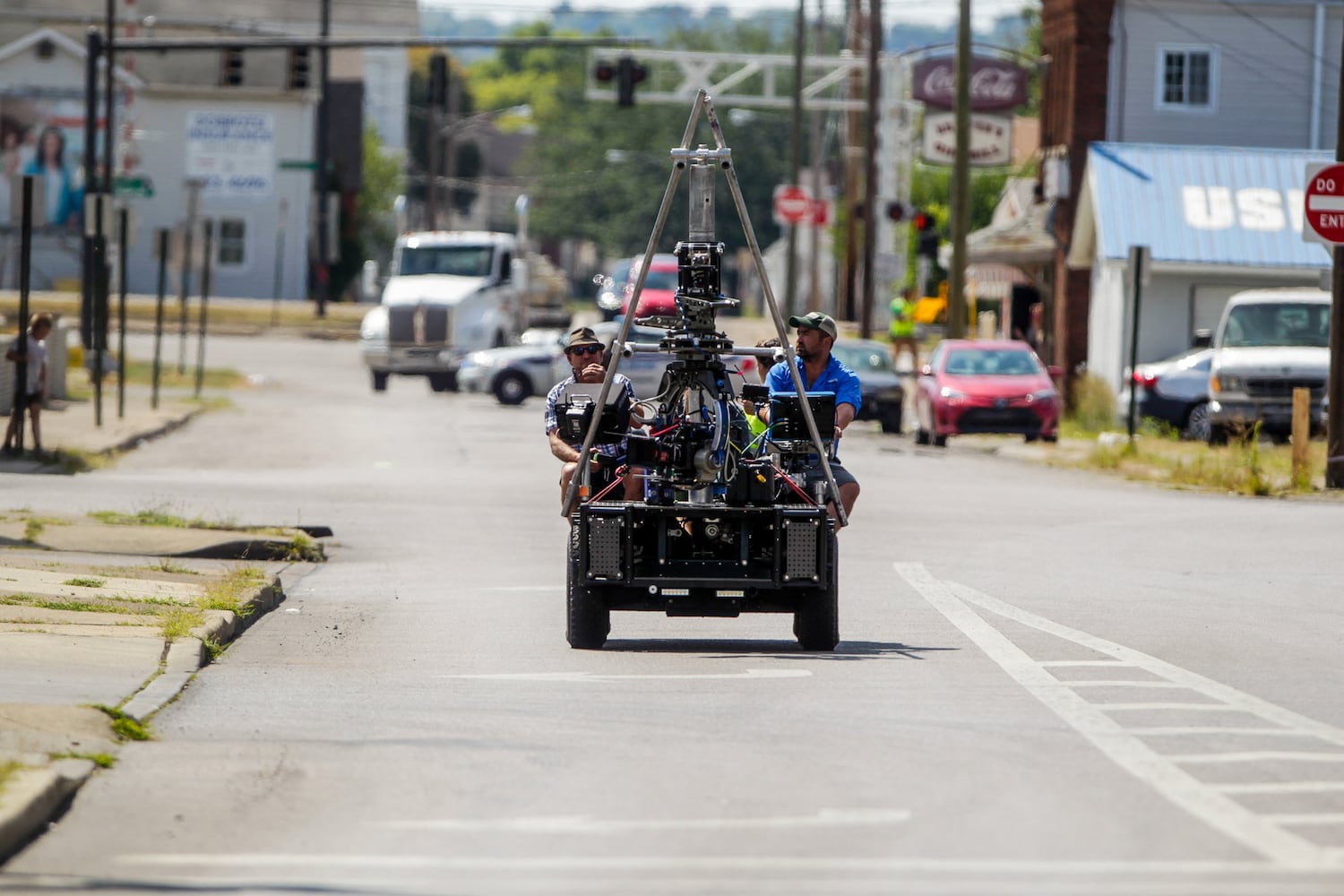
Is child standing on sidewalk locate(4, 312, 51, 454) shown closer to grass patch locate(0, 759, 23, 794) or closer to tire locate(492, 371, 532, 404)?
tire locate(492, 371, 532, 404)

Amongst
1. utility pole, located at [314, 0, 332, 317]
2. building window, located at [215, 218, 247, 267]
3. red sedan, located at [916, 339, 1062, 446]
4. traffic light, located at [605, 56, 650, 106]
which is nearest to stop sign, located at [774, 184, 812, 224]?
traffic light, located at [605, 56, 650, 106]

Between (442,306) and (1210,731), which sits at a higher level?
(442,306)

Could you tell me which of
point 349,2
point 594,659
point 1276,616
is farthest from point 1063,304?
point 349,2

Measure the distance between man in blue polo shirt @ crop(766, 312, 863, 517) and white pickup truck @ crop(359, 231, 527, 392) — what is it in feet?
100

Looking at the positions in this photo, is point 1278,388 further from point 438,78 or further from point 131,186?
Answer: point 438,78

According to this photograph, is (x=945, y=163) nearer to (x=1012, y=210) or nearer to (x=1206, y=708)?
(x=1012, y=210)

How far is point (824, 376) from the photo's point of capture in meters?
13.3

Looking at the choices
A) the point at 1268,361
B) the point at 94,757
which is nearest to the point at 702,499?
the point at 94,757

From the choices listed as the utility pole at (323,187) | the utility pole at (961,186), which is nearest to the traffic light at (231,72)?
the utility pole at (323,187)

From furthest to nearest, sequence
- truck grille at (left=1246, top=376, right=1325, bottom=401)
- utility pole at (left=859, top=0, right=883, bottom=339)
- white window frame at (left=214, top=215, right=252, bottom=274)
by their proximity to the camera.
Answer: white window frame at (left=214, top=215, right=252, bottom=274) < utility pole at (left=859, top=0, right=883, bottom=339) < truck grille at (left=1246, top=376, right=1325, bottom=401)

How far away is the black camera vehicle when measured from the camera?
451 inches

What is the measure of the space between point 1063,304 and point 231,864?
1526 inches

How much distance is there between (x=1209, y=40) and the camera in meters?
44.8

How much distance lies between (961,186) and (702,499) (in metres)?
29.1
